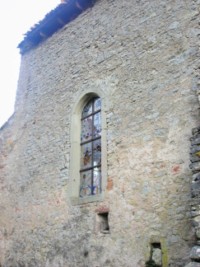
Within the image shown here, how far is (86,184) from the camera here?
19.4 ft

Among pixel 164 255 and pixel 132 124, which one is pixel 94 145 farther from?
pixel 164 255

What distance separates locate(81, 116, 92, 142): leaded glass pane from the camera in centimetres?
631

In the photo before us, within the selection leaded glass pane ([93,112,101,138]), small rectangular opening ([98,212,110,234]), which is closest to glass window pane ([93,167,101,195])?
small rectangular opening ([98,212,110,234])

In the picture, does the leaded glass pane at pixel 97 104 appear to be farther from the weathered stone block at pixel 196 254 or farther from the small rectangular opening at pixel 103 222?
the weathered stone block at pixel 196 254

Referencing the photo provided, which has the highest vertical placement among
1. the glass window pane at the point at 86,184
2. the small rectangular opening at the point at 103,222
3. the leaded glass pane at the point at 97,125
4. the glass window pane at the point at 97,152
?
the leaded glass pane at the point at 97,125

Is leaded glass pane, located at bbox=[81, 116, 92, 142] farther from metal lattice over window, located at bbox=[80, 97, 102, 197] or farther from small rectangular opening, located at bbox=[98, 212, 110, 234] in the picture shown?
small rectangular opening, located at bbox=[98, 212, 110, 234]

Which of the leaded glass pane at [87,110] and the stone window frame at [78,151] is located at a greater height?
the leaded glass pane at [87,110]

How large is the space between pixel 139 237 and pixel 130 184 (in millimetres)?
828

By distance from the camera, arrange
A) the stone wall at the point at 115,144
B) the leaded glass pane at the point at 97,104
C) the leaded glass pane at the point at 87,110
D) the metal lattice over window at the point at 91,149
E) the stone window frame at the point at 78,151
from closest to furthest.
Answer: the stone wall at the point at 115,144
the stone window frame at the point at 78,151
the metal lattice over window at the point at 91,149
the leaded glass pane at the point at 97,104
the leaded glass pane at the point at 87,110

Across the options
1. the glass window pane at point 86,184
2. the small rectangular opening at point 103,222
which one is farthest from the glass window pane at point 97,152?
the small rectangular opening at point 103,222

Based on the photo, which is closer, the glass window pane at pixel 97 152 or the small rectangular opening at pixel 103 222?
the small rectangular opening at pixel 103 222

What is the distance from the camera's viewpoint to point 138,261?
14.4 ft

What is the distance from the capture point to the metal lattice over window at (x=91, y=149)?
5.79 meters

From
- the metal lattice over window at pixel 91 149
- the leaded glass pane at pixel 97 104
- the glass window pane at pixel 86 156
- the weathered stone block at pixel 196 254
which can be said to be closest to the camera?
the weathered stone block at pixel 196 254
